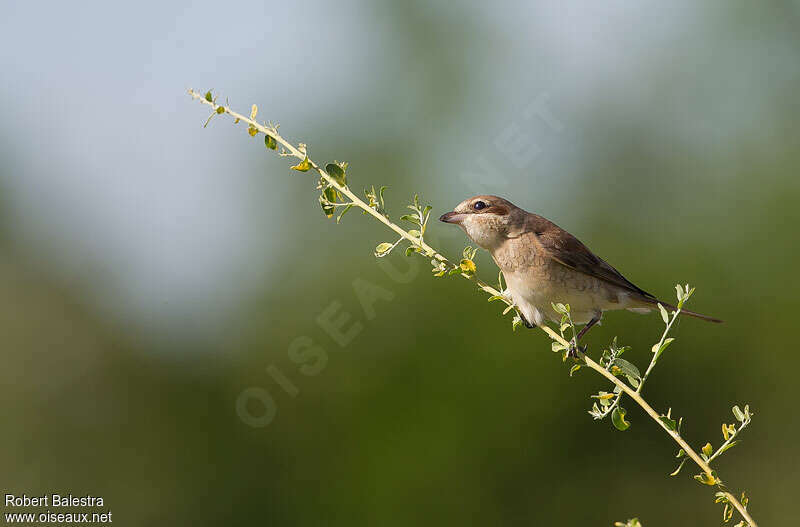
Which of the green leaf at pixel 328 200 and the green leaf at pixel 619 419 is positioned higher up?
the green leaf at pixel 328 200

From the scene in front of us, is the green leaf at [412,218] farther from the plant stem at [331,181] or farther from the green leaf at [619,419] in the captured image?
the green leaf at [619,419]

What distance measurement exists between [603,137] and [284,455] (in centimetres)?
1421

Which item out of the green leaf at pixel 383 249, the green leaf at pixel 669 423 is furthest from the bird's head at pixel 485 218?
the green leaf at pixel 669 423

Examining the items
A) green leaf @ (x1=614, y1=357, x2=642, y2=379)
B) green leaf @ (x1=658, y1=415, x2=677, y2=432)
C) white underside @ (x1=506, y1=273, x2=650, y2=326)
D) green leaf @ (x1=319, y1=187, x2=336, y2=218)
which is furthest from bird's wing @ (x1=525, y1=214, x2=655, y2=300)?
green leaf @ (x1=658, y1=415, x2=677, y2=432)

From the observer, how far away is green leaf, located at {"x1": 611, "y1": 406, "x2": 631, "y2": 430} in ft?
8.45

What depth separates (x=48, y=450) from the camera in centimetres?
1950

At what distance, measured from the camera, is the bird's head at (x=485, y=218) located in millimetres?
4859

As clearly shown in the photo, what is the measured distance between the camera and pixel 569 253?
5.02 m

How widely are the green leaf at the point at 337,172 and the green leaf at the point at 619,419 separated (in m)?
1.33

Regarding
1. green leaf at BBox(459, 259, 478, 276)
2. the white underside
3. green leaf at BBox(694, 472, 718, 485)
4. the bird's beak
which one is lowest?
green leaf at BBox(694, 472, 718, 485)

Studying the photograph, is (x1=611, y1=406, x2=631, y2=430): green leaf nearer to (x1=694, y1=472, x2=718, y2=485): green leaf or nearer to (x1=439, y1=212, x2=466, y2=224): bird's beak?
(x1=694, y1=472, x2=718, y2=485): green leaf

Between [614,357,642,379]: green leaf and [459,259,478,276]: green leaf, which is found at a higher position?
[459,259,478,276]: green leaf

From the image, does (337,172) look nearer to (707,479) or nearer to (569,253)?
(707,479)

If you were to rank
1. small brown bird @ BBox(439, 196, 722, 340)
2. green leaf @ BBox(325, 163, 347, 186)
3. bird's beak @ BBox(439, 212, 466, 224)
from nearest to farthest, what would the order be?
green leaf @ BBox(325, 163, 347, 186)
bird's beak @ BBox(439, 212, 466, 224)
small brown bird @ BBox(439, 196, 722, 340)
